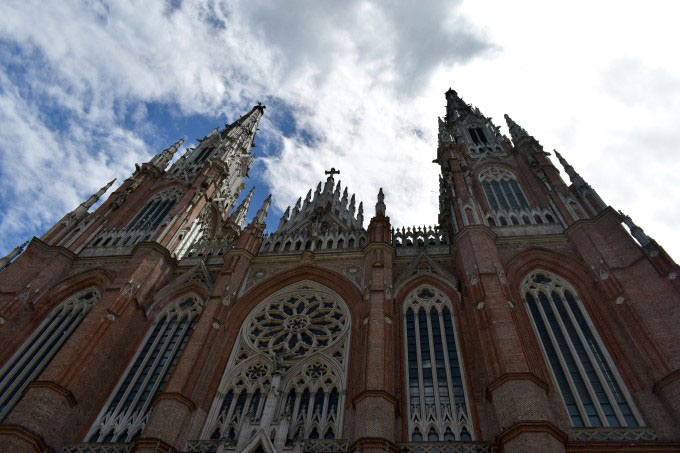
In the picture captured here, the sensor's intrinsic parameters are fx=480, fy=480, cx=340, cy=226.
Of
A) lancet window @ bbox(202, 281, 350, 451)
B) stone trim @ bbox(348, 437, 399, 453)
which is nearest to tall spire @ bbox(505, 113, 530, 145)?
lancet window @ bbox(202, 281, 350, 451)

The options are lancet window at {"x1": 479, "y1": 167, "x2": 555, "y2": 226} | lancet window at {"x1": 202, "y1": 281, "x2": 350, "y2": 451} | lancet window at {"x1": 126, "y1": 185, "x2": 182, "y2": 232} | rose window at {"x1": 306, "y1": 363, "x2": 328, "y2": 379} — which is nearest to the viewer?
lancet window at {"x1": 202, "y1": 281, "x2": 350, "y2": 451}

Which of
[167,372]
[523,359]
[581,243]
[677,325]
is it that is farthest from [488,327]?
[167,372]

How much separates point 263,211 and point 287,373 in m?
12.6

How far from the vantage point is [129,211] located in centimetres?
2809

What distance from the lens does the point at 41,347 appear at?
18.8 metres

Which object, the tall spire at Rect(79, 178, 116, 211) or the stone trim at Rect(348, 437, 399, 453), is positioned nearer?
the stone trim at Rect(348, 437, 399, 453)

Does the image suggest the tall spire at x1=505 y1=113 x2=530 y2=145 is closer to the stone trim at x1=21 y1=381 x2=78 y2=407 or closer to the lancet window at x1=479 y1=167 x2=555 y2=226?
the lancet window at x1=479 y1=167 x2=555 y2=226

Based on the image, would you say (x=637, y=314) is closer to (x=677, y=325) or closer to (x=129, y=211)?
(x=677, y=325)

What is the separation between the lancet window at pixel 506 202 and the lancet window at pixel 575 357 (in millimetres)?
4220

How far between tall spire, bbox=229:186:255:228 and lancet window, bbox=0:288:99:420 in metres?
12.5

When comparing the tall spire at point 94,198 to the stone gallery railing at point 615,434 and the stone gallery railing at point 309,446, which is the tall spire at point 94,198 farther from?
the stone gallery railing at point 615,434

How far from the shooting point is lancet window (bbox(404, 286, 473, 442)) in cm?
1400

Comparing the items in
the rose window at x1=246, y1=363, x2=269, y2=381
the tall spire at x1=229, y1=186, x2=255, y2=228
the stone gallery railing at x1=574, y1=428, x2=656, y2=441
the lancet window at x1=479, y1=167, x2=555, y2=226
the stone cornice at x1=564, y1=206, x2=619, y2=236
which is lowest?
the stone gallery railing at x1=574, y1=428, x2=656, y2=441

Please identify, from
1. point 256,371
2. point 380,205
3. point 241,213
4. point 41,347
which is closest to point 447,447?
point 256,371
